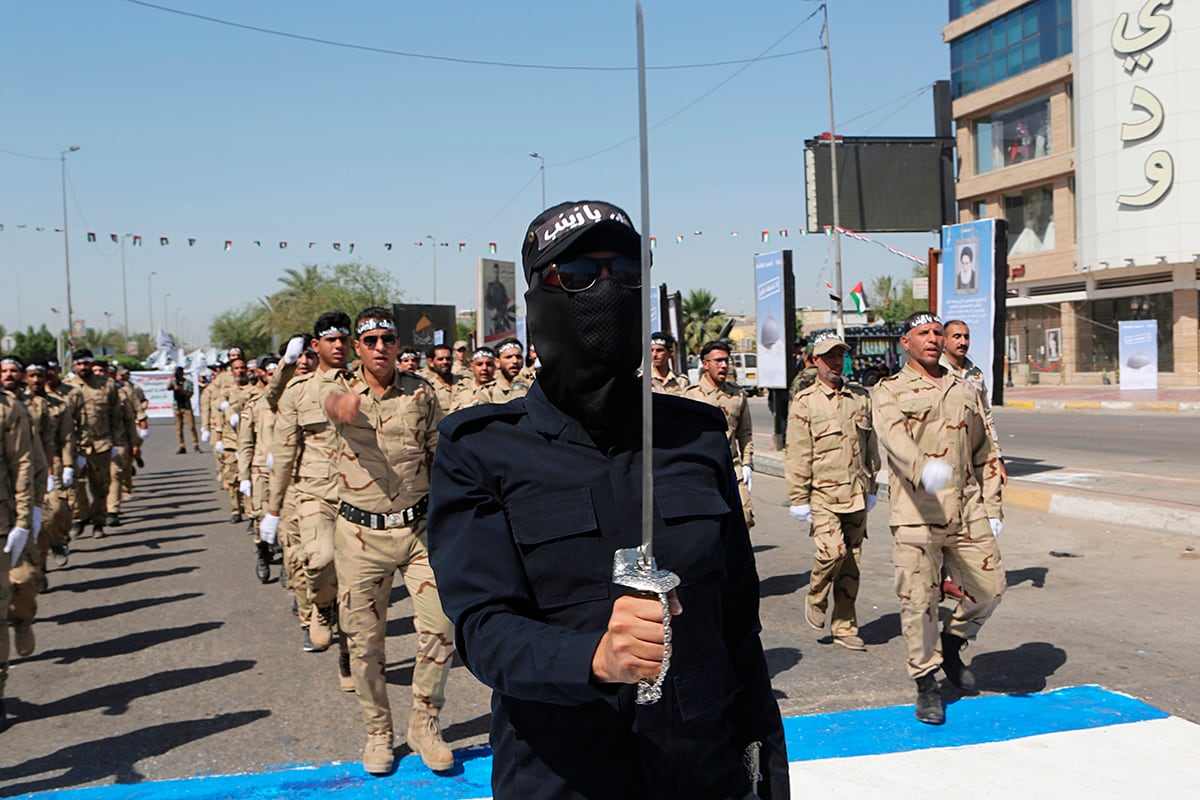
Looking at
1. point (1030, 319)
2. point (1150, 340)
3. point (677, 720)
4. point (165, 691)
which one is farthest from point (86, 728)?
point (1030, 319)

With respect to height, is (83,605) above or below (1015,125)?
below

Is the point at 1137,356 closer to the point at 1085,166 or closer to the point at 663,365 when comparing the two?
the point at 1085,166

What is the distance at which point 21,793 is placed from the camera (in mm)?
4758

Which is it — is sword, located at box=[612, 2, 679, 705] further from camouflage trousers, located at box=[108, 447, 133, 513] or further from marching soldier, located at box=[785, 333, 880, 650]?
camouflage trousers, located at box=[108, 447, 133, 513]

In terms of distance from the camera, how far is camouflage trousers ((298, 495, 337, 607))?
608 cm

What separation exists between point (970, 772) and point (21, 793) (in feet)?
14.0

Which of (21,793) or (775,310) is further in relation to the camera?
(775,310)

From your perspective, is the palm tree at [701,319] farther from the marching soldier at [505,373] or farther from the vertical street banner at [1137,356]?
the marching soldier at [505,373]

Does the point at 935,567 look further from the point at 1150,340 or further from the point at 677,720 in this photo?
the point at 1150,340

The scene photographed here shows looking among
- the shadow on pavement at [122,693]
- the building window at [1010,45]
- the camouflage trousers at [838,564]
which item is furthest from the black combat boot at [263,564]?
the building window at [1010,45]

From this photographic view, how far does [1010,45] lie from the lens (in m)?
41.8

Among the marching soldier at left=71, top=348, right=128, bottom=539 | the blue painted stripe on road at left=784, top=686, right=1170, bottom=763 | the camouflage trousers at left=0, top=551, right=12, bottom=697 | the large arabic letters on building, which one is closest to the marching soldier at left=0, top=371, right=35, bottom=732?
the camouflage trousers at left=0, top=551, right=12, bottom=697

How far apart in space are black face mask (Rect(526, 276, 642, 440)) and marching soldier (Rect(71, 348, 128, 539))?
12.5 meters

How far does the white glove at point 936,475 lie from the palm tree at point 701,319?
169 feet
